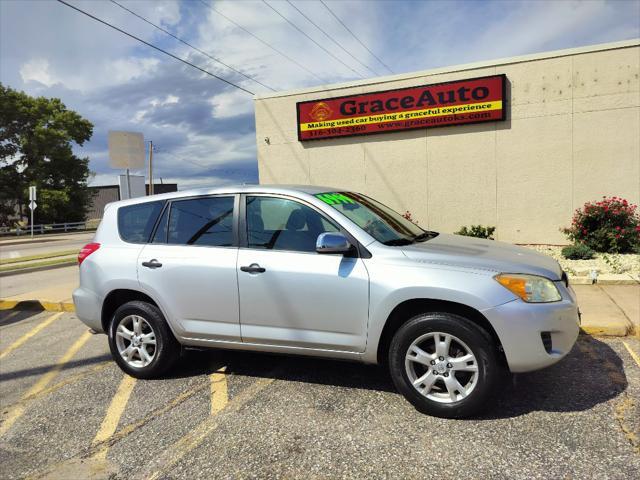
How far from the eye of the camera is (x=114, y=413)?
3.81m

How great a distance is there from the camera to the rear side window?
454 centimetres

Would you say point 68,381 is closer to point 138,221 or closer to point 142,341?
point 142,341

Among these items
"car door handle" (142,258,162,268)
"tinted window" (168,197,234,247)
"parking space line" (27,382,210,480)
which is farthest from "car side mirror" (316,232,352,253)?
"parking space line" (27,382,210,480)

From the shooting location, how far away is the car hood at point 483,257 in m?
3.42

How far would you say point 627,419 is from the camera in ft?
10.9

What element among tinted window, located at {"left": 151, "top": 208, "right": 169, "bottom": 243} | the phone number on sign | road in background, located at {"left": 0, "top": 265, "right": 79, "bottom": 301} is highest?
the phone number on sign

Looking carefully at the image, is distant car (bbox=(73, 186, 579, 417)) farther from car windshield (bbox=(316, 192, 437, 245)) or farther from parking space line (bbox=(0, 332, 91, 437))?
parking space line (bbox=(0, 332, 91, 437))

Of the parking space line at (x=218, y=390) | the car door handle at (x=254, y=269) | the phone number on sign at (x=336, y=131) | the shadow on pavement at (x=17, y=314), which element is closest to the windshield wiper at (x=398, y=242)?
the car door handle at (x=254, y=269)

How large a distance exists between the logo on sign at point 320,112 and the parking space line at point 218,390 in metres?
9.71

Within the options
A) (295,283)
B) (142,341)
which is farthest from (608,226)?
(142,341)

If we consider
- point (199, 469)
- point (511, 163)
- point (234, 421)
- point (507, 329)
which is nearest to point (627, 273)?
point (511, 163)

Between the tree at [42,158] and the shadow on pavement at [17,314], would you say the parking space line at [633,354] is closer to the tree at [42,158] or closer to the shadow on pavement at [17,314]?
the shadow on pavement at [17,314]

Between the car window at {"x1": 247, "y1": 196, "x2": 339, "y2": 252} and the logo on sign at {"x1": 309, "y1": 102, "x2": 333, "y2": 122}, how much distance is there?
950cm

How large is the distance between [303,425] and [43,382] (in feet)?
9.18
